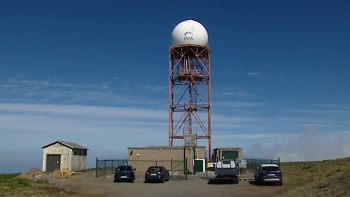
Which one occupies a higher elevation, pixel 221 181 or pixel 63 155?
pixel 63 155

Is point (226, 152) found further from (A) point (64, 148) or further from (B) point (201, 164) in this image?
(A) point (64, 148)

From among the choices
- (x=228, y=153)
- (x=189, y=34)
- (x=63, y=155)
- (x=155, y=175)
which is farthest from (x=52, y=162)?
(x=189, y=34)

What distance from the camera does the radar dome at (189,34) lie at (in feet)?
173

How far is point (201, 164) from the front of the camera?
153 feet

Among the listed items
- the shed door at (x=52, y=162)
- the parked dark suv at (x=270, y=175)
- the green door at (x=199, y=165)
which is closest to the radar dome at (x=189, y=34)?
the green door at (x=199, y=165)

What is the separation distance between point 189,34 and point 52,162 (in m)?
23.9

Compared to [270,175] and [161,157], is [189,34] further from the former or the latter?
[270,175]

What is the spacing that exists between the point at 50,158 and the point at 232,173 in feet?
83.0

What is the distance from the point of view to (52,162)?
4709cm

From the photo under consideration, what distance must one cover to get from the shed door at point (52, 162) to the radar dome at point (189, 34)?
69.9ft

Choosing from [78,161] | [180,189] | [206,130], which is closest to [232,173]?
[180,189]

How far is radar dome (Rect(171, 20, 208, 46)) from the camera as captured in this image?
2077 inches

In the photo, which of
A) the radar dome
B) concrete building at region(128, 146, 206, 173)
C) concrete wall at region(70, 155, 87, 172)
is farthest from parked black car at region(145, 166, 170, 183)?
the radar dome

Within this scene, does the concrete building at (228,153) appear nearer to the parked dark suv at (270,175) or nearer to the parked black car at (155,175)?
the parked black car at (155,175)
